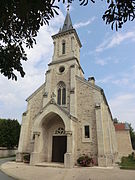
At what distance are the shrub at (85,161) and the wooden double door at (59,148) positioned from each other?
8.29 ft

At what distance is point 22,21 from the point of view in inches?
165

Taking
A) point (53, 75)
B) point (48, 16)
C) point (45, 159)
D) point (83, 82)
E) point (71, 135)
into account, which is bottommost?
point (45, 159)

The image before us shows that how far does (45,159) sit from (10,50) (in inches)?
512

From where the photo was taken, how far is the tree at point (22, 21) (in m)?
3.58

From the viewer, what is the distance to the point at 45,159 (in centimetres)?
1450

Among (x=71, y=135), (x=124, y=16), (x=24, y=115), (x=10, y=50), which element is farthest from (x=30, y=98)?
(x=124, y=16)

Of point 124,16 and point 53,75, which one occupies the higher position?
point 53,75

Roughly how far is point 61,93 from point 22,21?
13.0 meters

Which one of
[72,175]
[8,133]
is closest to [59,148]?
[72,175]

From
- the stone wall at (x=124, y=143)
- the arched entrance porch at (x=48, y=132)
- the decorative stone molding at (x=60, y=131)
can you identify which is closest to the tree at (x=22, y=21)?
the arched entrance porch at (x=48, y=132)

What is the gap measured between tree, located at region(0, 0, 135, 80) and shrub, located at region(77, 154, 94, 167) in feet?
34.5

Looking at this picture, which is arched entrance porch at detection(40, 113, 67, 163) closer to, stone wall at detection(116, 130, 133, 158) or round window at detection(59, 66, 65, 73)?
round window at detection(59, 66, 65, 73)

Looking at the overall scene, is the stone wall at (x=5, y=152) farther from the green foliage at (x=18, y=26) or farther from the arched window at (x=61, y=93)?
the green foliage at (x=18, y=26)

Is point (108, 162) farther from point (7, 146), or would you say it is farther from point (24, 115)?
point (7, 146)
